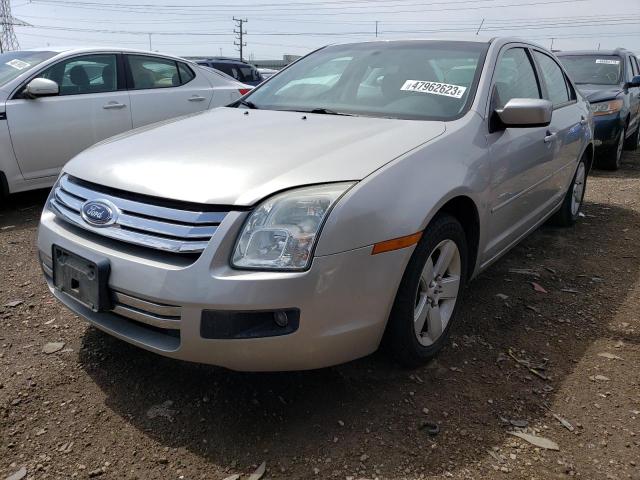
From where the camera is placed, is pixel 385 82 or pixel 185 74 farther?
pixel 185 74

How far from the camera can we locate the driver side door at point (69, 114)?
4.62 meters

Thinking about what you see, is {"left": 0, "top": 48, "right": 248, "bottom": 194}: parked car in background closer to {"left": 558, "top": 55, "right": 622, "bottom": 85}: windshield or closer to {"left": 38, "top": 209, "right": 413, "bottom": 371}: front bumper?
{"left": 38, "top": 209, "right": 413, "bottom": 371}: front bumper

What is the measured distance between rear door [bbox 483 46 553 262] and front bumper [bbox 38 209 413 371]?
1.03 m

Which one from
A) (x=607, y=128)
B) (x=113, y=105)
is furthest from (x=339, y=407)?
(x=607, y=128)

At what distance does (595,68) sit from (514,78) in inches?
243

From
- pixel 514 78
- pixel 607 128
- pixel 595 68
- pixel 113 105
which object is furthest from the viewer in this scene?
pixel 595 68

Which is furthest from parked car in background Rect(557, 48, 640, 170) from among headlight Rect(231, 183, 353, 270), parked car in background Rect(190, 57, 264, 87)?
parked car in background Rect(190, 57, 264, 87)

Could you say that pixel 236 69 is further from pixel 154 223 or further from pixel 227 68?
pixel 154 223

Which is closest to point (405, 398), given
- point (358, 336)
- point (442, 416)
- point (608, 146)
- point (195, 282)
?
point (442, 416)

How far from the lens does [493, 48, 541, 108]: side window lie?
300 centimetres

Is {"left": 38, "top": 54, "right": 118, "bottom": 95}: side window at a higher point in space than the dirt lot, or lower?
higher

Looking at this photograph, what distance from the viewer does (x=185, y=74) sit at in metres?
5.97

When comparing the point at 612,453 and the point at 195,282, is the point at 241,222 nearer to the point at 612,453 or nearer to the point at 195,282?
the point at 195,282

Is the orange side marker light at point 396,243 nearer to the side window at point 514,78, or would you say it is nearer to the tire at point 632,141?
the side window at point 514,78
